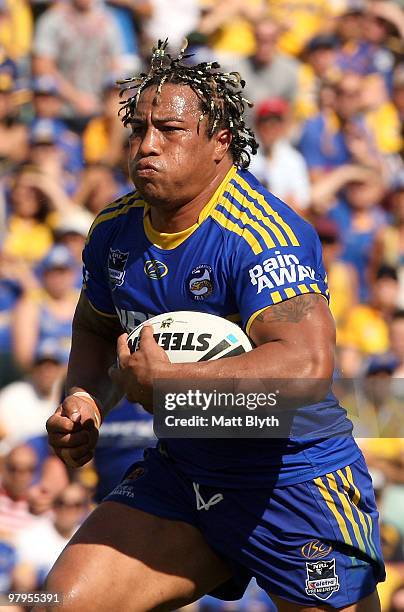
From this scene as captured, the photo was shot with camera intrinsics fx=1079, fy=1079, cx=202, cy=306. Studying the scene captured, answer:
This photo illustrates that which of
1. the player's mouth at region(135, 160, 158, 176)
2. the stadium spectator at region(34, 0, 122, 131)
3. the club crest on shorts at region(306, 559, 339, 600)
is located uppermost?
the stadium spectator at region(34, 0, 122, 131)

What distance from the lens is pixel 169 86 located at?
377cm

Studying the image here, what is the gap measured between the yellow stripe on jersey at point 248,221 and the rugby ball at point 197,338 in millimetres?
298

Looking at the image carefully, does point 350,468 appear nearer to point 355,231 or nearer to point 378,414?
point 378,414

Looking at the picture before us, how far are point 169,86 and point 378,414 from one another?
345cm

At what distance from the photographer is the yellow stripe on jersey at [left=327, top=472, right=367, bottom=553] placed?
378cm

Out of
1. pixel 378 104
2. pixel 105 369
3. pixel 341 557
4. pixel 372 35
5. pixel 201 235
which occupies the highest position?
pixel 372 35

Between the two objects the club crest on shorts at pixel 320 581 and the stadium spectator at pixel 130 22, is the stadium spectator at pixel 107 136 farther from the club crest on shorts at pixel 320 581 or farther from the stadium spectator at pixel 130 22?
the club crest on shorts at pixel 320 581

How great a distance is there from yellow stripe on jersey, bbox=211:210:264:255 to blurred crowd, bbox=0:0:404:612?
111 inches

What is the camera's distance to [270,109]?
324 inches

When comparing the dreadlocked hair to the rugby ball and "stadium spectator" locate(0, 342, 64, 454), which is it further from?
"stadium spectator" locate(0, 342, 64, 454)

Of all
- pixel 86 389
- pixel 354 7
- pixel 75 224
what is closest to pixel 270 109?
pixel 354 7

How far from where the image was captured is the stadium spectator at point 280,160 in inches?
317

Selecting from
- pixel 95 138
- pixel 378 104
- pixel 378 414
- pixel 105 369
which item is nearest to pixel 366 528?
pixel 105 369

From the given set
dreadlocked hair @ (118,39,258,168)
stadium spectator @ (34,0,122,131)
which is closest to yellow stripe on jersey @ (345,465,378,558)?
dreadlocked hair @ (118,39,258,168)
